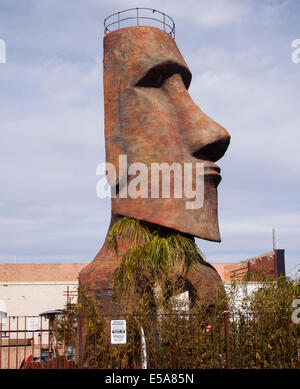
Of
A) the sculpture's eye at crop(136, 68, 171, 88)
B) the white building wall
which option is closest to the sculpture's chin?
the sculpture's eye at crop(136, 68, 171, 88)

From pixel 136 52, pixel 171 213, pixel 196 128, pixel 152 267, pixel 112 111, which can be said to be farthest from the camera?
pixel 112 111

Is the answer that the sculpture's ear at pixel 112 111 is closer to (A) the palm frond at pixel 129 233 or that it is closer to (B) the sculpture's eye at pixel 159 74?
(B) the sculpture's eye at pixel 159 74

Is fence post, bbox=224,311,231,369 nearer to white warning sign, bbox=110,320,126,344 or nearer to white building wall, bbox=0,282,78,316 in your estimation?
white warning sign, bbox=110,320,126,344

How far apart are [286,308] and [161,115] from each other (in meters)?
4.90

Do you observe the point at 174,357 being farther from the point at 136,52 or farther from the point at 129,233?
the point at 136,52

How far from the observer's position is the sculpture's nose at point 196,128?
42.3 feet

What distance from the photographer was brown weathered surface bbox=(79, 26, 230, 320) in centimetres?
1248

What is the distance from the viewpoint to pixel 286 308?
10469 mm

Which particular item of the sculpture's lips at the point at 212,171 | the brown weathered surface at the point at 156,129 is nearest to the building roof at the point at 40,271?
the brown weathered surface at the point at 156,129

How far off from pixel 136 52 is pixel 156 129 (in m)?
1.84

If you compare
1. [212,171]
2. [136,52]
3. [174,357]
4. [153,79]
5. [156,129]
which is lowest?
[174,357]

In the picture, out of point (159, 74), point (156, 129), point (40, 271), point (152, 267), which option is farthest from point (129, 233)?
point (40, 271)

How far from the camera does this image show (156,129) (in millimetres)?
12719
